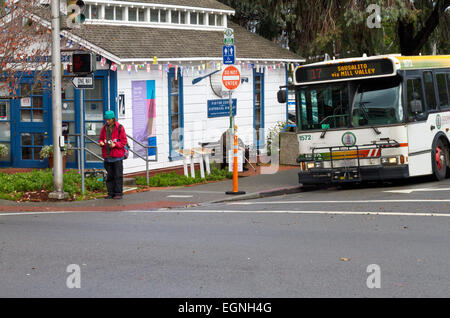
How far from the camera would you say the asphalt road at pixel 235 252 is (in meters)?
7.97

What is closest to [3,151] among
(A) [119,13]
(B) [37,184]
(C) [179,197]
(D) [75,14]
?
(B) [37,184]

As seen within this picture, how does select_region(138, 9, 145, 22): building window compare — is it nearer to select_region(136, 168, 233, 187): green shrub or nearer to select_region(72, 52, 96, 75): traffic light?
select_region(136, 168, 233, 187): green shrub

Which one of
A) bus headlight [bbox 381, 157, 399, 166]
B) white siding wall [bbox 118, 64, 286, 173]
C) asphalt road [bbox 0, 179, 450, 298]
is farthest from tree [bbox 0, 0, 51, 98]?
bus headlight [bbox 381, 157, 399, 166]

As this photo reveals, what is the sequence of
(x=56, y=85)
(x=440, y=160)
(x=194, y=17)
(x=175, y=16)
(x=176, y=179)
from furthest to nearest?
(x=194, y=17) < (x=175, y=16) < (x=176, y=179) < (x=440, y=160) < (x=56, y=85)

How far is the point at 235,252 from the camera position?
32.3 ft

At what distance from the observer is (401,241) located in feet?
34.3

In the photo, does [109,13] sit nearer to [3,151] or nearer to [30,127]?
[30,127]

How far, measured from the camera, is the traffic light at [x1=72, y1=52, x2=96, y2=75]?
16391 millimetres

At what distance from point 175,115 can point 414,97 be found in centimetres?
763

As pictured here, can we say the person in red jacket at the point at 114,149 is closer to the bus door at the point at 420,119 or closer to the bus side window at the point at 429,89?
the bus door at the point at 420,119

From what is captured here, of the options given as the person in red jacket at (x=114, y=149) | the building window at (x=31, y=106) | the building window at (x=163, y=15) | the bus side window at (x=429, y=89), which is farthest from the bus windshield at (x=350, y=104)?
the building window at (x=163, y=15)
